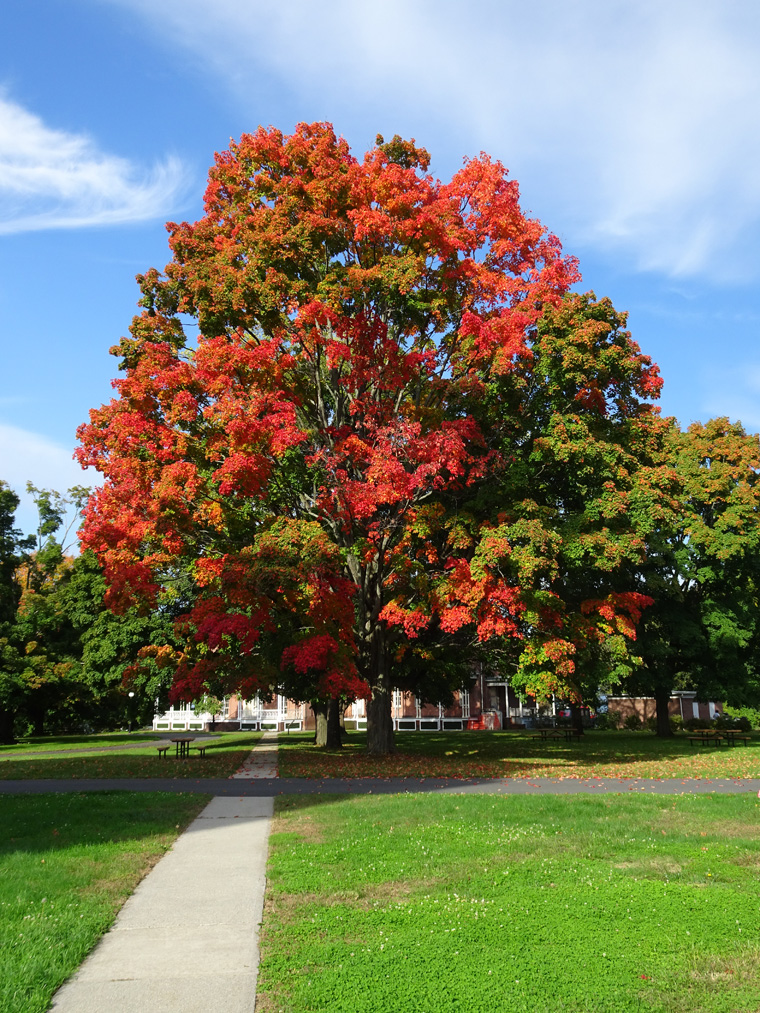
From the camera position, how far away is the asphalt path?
13844mm

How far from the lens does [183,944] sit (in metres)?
5.36

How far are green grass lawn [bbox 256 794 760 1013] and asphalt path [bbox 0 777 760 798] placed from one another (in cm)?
369

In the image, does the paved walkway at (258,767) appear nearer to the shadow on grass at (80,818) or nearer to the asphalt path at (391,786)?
the asphalt path at (391,786)

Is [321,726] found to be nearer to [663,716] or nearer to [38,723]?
[663,716]

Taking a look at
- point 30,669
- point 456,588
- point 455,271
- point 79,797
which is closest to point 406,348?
point 455,271

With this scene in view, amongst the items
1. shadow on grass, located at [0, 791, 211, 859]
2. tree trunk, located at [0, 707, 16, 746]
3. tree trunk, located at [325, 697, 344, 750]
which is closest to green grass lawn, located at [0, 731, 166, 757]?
tree trunk, located at [0, 707, 16, 746]

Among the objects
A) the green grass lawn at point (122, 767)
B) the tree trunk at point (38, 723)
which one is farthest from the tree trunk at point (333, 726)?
the tree trunk at point (38, 723)

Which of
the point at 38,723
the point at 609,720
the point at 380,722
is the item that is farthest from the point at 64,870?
the point at 609,720

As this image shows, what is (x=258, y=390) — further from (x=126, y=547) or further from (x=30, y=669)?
(x=30, y=669)

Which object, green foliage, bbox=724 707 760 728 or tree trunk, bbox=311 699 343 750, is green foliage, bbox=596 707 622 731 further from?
tree trunk, bbox=311 699 343 750

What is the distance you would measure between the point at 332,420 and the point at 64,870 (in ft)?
52.1

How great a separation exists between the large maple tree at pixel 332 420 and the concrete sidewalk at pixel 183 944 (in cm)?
1028

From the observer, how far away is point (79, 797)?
12680 millimetres

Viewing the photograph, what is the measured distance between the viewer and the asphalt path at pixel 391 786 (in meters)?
13.8
